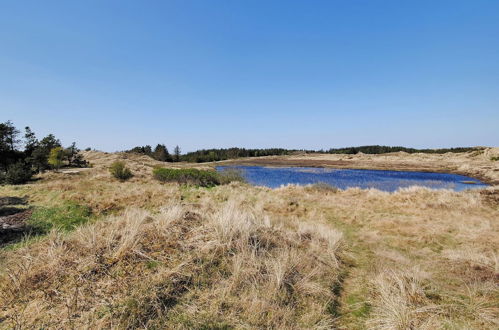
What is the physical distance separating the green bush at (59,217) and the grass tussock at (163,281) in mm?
4768

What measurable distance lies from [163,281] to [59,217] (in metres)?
8.75

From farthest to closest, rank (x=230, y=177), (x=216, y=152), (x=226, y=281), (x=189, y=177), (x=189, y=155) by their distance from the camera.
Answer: (x=216, y=152) → (x=189, y=155) → (x=230, y=177) → (x=189, y=177) → (x=226, y=281)

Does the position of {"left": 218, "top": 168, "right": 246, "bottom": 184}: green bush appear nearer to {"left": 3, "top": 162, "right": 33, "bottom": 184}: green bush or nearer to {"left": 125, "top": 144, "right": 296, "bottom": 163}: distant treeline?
{"left": 3, "top": 162, "right": 33, "bottom": 184}: green bush

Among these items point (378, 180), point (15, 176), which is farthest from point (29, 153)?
point (378, 180)

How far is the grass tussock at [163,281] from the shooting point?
282cm

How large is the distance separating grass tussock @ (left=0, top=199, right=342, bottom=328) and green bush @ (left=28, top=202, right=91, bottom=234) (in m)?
4.77

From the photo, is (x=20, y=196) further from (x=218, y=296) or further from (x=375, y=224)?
(x=375, y=224)

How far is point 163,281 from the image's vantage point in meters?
3.40

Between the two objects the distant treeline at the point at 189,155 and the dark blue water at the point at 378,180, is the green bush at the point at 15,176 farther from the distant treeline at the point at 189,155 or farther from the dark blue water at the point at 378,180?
the distant treeline at the point at 189,155

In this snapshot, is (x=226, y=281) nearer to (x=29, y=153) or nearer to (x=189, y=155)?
(x=29, y=153)

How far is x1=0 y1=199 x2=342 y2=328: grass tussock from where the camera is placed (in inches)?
111

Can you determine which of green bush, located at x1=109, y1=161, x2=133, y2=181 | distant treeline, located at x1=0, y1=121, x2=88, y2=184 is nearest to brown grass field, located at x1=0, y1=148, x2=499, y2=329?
green bush, located at x1=109, y1=161, x2=133, y2=181

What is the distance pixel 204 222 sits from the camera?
5.66 m

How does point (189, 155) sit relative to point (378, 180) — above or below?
above
